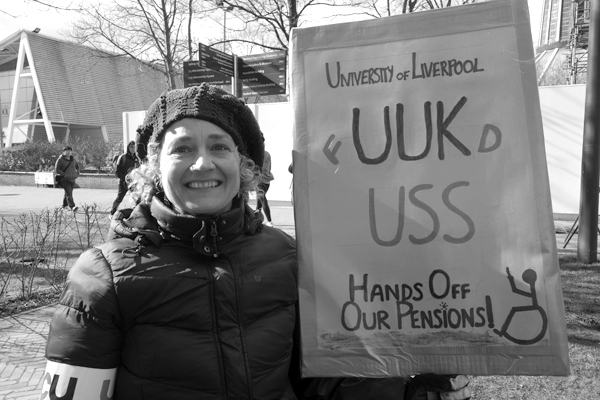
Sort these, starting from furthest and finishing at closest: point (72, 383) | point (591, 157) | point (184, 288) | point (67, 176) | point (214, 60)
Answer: point (67, 176) → point (214, 60) → point (591, 157) → point (184, 288) → point (72, 383)

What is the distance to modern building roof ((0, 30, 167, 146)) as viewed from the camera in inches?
1474

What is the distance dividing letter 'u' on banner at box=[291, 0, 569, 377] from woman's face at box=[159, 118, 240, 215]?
25cm

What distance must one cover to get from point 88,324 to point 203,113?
2.26ft

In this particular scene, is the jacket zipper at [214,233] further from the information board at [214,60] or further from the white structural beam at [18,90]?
the white structural beam at [18,90]

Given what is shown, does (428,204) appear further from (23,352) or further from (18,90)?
(18,90)

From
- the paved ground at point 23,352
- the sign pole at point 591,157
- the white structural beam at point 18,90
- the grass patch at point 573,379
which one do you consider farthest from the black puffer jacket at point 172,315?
the white structural beam at point 18,90

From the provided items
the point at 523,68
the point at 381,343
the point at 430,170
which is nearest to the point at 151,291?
the point at 381,343

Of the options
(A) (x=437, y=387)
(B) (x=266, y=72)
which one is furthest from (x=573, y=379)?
(B) (x=266, y=72)

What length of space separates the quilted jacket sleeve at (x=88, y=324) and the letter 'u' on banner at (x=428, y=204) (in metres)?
0.58

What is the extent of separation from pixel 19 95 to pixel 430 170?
44.4 meters

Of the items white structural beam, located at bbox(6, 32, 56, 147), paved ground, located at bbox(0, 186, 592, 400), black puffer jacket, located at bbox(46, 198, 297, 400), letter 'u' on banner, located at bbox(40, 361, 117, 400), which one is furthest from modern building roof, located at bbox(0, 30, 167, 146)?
letter 'u' on banner, located at bbox(40, 361, 117, 400)

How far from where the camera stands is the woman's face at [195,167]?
1.63 metres

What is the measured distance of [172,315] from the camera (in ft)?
5.09

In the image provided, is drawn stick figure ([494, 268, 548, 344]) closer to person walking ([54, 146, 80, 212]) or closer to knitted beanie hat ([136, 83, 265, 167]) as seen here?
knitted beanie hat ([136, 83, 265, 167])
